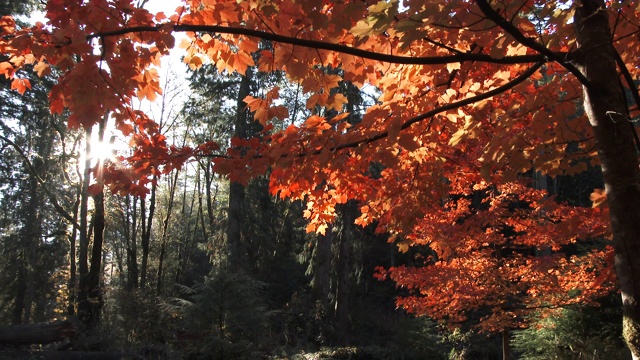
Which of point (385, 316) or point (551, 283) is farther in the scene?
point (385, 316)

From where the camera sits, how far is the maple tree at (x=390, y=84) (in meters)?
2.32

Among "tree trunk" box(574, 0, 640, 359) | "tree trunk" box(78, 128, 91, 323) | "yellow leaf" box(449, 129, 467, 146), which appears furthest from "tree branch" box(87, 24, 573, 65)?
"tree trunk" box(78, 128, 91, 323)

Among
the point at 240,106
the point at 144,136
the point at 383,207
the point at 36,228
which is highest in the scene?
the point at 240,106

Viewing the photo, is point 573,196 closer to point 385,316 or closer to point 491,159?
point 385,316

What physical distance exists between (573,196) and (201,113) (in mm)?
19524

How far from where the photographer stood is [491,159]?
2785 millimetres

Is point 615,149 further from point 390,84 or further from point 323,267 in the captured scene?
point 323,267

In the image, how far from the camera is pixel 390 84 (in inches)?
128

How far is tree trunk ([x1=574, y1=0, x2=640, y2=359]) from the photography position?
2244mm

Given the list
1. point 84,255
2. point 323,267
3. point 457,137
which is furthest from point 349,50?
point 323,267

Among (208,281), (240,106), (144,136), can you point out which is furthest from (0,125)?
(144,136)

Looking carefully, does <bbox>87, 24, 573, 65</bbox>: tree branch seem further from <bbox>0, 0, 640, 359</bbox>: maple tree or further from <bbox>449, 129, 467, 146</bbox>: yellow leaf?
<bbox>449, 129, 467, 146</bbox>: yellow leaf

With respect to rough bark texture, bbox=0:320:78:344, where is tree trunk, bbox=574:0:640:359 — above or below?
above

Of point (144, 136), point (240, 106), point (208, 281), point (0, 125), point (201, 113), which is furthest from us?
point (201, 113)
